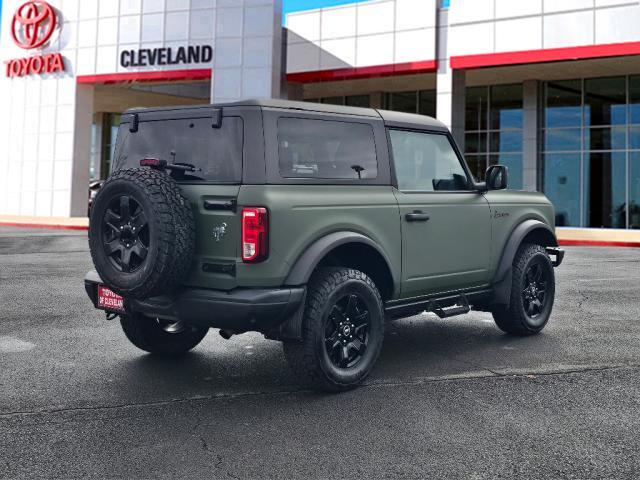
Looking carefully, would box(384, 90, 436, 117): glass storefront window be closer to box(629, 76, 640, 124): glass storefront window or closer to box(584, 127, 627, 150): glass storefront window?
box(584, 127, 627, 150): glass storefront window

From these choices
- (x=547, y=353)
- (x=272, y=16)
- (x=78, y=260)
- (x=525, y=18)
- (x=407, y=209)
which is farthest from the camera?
(x=272, y=16)

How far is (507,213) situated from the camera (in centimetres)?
691

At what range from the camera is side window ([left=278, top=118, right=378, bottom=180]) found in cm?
518

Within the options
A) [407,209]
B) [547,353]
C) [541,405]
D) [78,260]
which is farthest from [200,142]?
[78,260]

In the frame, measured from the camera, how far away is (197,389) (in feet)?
17.3

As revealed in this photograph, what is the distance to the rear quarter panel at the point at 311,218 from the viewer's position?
480 cm

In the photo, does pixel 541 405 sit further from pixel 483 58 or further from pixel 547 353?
pixel 483 58

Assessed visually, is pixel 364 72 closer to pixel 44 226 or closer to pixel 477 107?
pixel 477 107

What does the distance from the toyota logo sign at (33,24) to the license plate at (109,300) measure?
98.2 feet

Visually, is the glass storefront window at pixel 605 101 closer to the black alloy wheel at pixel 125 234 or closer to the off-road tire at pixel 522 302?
the off-road tire at pixel 522 302

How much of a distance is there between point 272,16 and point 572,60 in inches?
445

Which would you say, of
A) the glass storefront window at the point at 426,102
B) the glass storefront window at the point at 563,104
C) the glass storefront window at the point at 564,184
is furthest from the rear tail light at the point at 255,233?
the glass storefront window at the point at 426,102

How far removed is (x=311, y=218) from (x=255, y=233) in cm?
46

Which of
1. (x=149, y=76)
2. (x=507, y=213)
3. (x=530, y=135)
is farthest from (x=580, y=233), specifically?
(x=507, y=213)
